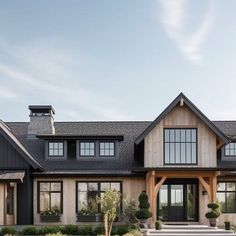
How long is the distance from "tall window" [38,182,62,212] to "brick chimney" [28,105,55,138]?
191 inches

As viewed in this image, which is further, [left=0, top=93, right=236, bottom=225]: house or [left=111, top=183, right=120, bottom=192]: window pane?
[left=111, top=183, right=120, bottom=192]: window pane

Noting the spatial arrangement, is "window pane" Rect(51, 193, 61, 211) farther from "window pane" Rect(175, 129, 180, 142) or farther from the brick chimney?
"window pane" Rect(175, 129, 180, 142)

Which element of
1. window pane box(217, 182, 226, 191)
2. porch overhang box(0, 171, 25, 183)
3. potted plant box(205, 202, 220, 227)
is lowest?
potted plant box(205, 202, 220, 227)

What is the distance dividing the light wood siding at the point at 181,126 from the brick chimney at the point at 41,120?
7.91 m

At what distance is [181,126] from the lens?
100ft

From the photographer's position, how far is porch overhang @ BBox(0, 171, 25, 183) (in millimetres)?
28578

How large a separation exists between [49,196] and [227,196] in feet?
34.8

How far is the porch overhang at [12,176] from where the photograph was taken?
1125 inches

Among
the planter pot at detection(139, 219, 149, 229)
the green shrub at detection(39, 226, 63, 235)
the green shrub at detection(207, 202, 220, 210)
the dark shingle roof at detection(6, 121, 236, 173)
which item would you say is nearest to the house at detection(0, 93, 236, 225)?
the dark shingle roof at detection(6, 121, 236, 173)

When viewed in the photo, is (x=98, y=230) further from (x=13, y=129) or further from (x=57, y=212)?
(x=13, y=129)

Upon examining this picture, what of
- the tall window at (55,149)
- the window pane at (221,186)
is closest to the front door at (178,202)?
the window pane at (221,186)

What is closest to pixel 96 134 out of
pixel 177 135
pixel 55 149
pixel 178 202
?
pixel 55 149

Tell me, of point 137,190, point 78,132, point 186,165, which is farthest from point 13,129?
point 186,165

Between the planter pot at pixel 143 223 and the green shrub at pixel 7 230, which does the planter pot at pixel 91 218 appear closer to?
the planter pot at pixel 143 223
